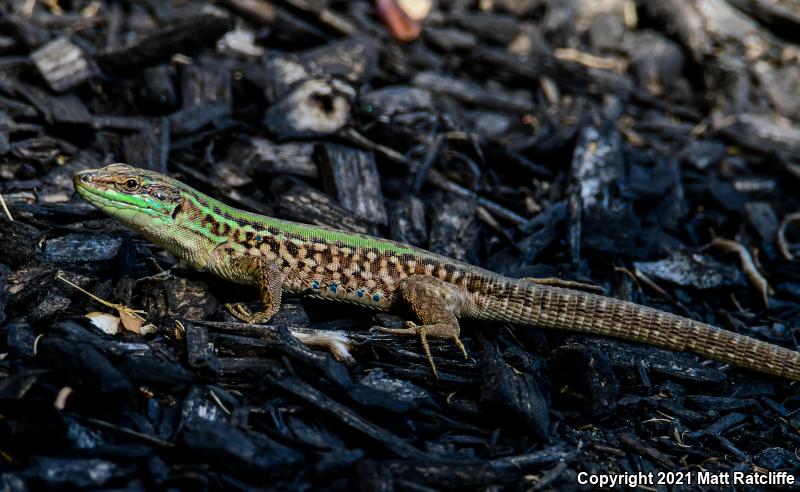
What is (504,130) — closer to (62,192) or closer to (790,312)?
(790,312)

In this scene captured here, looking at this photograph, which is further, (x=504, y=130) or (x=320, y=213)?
(x=504, y=130)

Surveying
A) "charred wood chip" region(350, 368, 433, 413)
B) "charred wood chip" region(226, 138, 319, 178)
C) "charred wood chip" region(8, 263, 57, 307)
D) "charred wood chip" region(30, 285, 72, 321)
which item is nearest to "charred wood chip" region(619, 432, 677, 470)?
"charred wood chip" region(350, 368, 433, 413)

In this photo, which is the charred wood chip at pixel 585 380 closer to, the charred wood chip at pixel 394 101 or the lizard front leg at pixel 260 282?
the lizard front leg at pixel 260 282

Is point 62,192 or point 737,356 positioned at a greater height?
point 62,192

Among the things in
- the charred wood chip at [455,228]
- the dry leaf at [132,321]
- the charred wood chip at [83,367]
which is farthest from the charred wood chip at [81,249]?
the charred wood chip at [455,228]

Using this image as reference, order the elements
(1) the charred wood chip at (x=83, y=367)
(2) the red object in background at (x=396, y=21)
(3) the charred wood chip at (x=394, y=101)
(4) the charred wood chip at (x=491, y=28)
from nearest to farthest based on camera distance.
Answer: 1. (1) the charred wood chip at (x=83, y=367)
2. (3) the charred wood chip at (x=394, y=101)
3. (2) the red object in background at (x=396, y=21)
4. (4) the charred wood chip at (x=491, y=28)

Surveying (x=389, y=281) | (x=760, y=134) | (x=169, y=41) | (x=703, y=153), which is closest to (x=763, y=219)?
(x=703, y=153)

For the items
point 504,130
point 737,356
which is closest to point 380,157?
point 504,130

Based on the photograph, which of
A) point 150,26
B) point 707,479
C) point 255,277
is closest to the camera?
point 707,479
